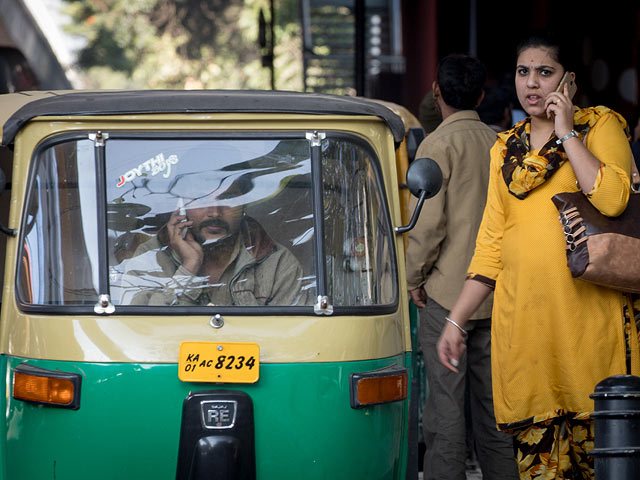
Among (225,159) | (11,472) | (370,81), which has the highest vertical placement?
(370,81)

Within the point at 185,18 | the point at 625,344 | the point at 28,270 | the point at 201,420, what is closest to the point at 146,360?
the point at 201,420

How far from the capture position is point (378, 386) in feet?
13.9

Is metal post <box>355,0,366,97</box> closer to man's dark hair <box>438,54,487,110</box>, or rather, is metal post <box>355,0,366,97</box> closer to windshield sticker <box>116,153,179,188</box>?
man's dark hair <box>438,54,487,110</box>

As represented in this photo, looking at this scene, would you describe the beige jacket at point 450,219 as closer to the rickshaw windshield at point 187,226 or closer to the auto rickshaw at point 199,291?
the auto rickshaw at point 199,291

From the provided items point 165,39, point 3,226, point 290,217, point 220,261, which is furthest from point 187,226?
point 165,39

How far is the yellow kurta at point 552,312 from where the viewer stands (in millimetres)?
3770

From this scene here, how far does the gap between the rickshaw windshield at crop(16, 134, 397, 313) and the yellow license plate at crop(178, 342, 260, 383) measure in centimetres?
21

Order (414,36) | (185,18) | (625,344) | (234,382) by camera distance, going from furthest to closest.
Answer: (185,18) < (414,36) < (234,382) < (625,344)

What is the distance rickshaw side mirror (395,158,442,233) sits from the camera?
14.5 feet

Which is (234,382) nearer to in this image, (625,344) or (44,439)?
(44,439)

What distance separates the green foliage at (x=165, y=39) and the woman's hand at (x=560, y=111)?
1402 inches

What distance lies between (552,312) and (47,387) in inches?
73.9

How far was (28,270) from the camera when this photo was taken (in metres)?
4.25

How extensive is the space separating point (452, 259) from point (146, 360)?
6.42 ft
